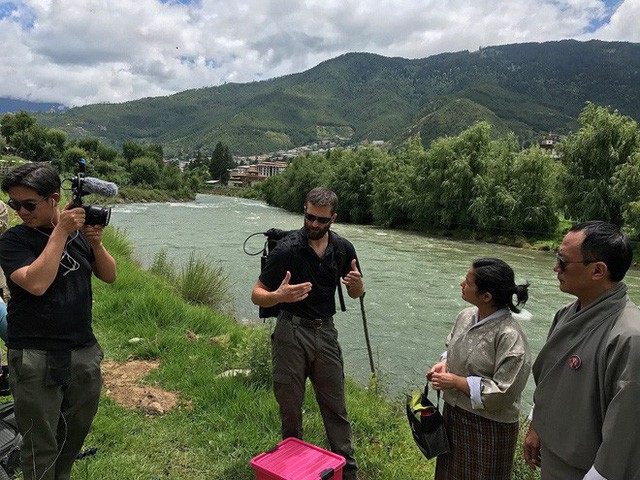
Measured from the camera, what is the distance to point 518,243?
26.5 m

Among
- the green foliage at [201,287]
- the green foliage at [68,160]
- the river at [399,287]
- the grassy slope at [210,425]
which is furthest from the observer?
the green foliage at [68,160]

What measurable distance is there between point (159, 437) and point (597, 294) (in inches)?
126

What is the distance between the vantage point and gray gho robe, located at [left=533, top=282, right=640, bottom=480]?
160cm

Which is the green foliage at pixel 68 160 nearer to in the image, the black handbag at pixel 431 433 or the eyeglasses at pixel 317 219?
the eyeglasses at pixel 317 219

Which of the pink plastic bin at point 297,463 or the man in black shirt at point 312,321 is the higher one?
the man in black shirt at point 312,321

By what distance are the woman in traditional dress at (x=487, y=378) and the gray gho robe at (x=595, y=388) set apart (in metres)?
0.28

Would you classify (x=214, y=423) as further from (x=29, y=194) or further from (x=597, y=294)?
(x=597, y=294)

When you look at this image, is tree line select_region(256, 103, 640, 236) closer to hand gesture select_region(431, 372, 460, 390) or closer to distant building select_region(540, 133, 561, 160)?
distant building select_region(540, 133, 561, 160)

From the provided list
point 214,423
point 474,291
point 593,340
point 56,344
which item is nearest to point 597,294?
point 593,340

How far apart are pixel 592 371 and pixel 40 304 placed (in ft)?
8.15

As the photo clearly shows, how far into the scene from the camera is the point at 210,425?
3811 millimetres

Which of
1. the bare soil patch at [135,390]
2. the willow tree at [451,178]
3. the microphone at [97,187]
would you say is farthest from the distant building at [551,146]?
the microphone at [97,187]

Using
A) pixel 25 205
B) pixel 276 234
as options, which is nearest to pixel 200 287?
pixel 276 234

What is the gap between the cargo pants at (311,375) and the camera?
299 centimetres
